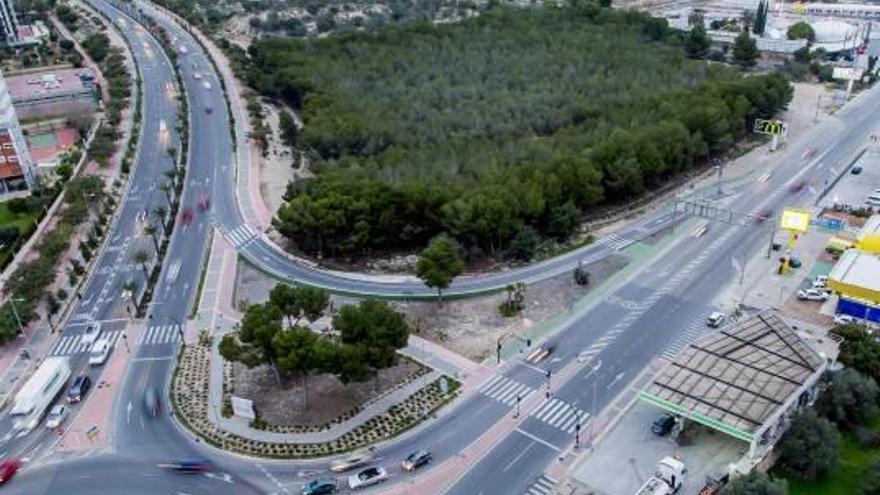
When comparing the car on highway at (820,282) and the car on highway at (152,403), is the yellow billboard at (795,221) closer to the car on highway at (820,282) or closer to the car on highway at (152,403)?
the car on highway at (820,282)

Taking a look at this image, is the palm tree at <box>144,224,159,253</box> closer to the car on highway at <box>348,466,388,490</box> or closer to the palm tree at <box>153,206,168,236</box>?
the palm tree at <box>153,206,168,236</box>

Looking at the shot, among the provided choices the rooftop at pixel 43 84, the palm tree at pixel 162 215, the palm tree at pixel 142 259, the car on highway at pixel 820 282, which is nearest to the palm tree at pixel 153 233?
the palm tree at pixel 162 215

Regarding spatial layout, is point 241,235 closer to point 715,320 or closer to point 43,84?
point 715,320

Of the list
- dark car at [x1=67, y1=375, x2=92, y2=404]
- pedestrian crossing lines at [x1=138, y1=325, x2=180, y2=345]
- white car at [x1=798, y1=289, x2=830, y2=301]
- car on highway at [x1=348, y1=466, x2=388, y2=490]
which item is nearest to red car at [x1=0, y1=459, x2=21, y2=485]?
dark car at [x1=67, y1=375, x2=92, y2=404]

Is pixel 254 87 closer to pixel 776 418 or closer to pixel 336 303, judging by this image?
pixel 336 303

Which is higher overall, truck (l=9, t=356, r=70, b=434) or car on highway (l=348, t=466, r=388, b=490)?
truck (l=9, t=356, r=70, b=434)

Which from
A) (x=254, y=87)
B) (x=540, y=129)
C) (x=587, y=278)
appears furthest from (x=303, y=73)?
(x=587, y=278)

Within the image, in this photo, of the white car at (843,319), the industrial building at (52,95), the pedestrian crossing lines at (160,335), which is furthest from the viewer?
the industrial building at (52,95)
